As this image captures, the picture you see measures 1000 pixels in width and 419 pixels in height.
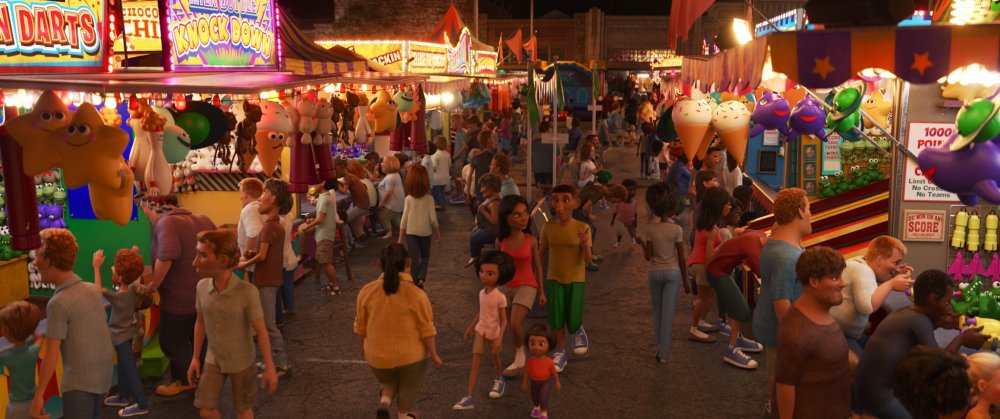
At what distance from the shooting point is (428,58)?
1739 cm

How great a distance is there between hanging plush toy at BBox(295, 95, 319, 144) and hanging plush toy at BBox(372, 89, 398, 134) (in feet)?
7.91

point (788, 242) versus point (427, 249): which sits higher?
point (788, 242)

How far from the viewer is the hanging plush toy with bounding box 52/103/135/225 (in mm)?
5445

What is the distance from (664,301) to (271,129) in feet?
12.6

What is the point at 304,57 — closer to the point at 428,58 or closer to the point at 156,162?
the point at 156,162

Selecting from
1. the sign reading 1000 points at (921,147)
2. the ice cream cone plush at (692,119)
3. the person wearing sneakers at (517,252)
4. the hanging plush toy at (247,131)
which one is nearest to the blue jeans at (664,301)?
the person wearing sneakers at (517,252)

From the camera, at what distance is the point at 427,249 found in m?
10.5

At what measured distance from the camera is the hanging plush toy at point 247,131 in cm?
756

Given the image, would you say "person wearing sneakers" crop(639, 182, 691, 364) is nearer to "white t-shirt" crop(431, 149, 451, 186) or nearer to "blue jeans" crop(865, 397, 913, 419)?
"blue jeans" crop(865, 397, 913, 419)

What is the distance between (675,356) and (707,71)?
2696mm

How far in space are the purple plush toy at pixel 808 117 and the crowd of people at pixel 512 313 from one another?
951 mm

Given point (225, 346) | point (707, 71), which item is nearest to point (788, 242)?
point (707, 71)

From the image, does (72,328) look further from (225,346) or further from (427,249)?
(427,249)

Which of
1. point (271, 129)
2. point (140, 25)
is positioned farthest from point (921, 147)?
point (140, 25)
